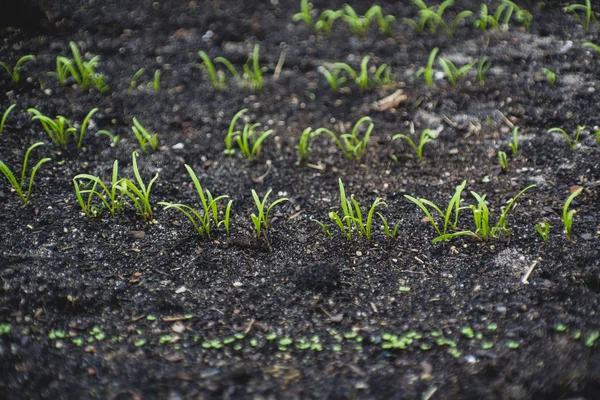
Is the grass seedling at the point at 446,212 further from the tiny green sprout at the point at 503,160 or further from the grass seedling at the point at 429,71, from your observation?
the grass seedling at the point at 429,71

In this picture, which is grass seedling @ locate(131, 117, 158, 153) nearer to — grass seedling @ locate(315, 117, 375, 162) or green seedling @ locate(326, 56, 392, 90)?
grass seedling @ locate(315, 117, 375, 162)

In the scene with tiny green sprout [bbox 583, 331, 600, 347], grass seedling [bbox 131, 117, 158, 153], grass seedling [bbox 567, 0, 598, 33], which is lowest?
tiny green sprout [bbox 583, 331, 600, 347]

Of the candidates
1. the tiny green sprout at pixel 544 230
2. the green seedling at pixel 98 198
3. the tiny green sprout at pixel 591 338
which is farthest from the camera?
the green seedling at pixel 98 198

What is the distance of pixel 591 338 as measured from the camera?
203cm

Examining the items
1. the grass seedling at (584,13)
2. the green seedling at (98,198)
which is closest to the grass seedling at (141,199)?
the green seedling at (98,198)

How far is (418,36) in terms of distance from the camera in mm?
3869

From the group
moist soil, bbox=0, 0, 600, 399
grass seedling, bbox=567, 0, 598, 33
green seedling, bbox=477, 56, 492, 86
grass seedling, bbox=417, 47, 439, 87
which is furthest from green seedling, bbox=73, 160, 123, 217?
grass seedling, bbox=567, 0, 598, 33

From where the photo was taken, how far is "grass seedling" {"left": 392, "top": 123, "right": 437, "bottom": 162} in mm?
2980

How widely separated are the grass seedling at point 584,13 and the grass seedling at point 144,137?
2732mm

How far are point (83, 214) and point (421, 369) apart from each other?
5.67 feet

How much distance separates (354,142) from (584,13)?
2025 millimetres

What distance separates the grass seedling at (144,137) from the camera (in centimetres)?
297

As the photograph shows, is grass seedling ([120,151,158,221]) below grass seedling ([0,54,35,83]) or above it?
below

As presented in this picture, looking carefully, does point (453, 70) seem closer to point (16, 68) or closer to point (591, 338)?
point (591, 338)
